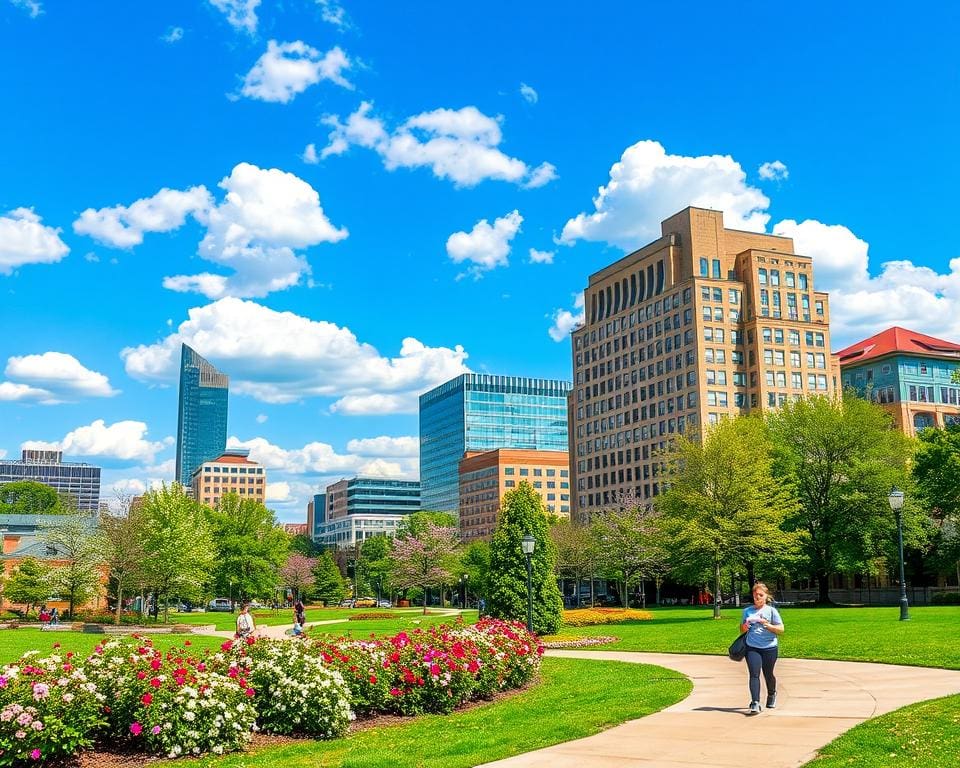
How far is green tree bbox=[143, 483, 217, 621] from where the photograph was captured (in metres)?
64.6

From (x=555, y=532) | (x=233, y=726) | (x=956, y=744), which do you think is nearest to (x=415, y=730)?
(x=233, y=726)

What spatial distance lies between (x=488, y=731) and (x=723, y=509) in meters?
39.0

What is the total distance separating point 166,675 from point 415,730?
13.3 feet

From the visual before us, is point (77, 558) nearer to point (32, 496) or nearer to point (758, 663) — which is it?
point (758, 663)

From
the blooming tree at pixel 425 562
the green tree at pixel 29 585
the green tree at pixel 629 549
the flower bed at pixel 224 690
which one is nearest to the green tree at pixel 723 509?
the green tree at pixel 629 549

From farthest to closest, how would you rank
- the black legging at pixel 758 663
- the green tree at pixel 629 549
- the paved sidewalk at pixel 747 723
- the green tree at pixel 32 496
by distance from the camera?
the green tree at pixel 32 496 → the green tree at pixel 629 549 → the black legging at pixel 758 663 → the paved sidewalk at pixel 747 723

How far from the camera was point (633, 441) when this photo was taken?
433ft

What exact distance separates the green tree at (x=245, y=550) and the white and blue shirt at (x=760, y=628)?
255 feet

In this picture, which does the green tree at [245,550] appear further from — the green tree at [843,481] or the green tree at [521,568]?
the green tree at [521,568]

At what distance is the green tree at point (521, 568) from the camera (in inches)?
1481

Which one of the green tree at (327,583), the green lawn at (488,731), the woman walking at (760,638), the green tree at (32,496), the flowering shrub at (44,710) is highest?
the green tree at (32,496)

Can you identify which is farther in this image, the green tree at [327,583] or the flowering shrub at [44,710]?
the green tree at [327,583]

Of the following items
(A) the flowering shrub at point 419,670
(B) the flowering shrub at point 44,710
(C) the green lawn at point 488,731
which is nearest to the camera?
(B) the flowering shrub at point 44,710

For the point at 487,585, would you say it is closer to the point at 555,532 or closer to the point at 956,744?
the point at 956,744
